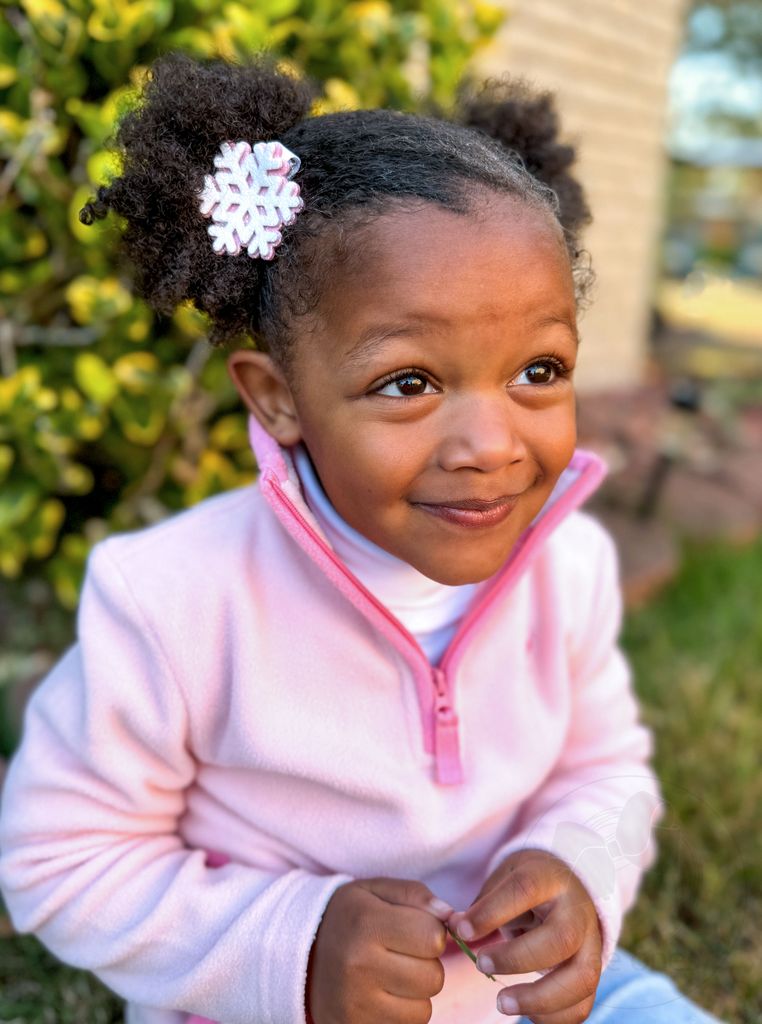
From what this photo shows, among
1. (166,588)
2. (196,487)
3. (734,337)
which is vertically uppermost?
(166,588)

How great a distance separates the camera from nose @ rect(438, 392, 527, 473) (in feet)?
3.63

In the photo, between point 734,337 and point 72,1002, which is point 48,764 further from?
point 734,337

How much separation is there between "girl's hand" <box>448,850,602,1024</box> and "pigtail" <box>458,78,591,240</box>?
0.87m

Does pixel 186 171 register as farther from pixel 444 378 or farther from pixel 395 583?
pixel 395 583

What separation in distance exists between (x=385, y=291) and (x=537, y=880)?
716 millimetres

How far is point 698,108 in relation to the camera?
2069 centimetres

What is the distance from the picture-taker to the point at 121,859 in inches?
51.4

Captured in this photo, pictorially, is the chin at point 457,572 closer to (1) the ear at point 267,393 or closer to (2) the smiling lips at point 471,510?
(2) the smiling lips at point 471,510

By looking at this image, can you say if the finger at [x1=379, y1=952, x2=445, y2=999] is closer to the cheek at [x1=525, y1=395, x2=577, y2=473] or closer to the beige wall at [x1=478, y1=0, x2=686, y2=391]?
the cheek at [x1=525, y1=395, x2=577, y2=473]

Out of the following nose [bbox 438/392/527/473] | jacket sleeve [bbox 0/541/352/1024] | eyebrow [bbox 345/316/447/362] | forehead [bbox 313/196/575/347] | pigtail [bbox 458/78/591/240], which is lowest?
jacket sleeve [bbox 0/541/352/1024]

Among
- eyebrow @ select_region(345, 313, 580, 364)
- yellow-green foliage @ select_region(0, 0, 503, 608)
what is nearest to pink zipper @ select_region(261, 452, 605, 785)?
eyebrow @ select_region(345, 313, 580, 364)

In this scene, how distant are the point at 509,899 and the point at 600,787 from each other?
1.18 ft

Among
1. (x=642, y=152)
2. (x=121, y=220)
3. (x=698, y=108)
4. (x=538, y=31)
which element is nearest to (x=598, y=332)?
(x=642, y=152)

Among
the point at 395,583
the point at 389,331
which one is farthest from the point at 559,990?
the point at 389,331
